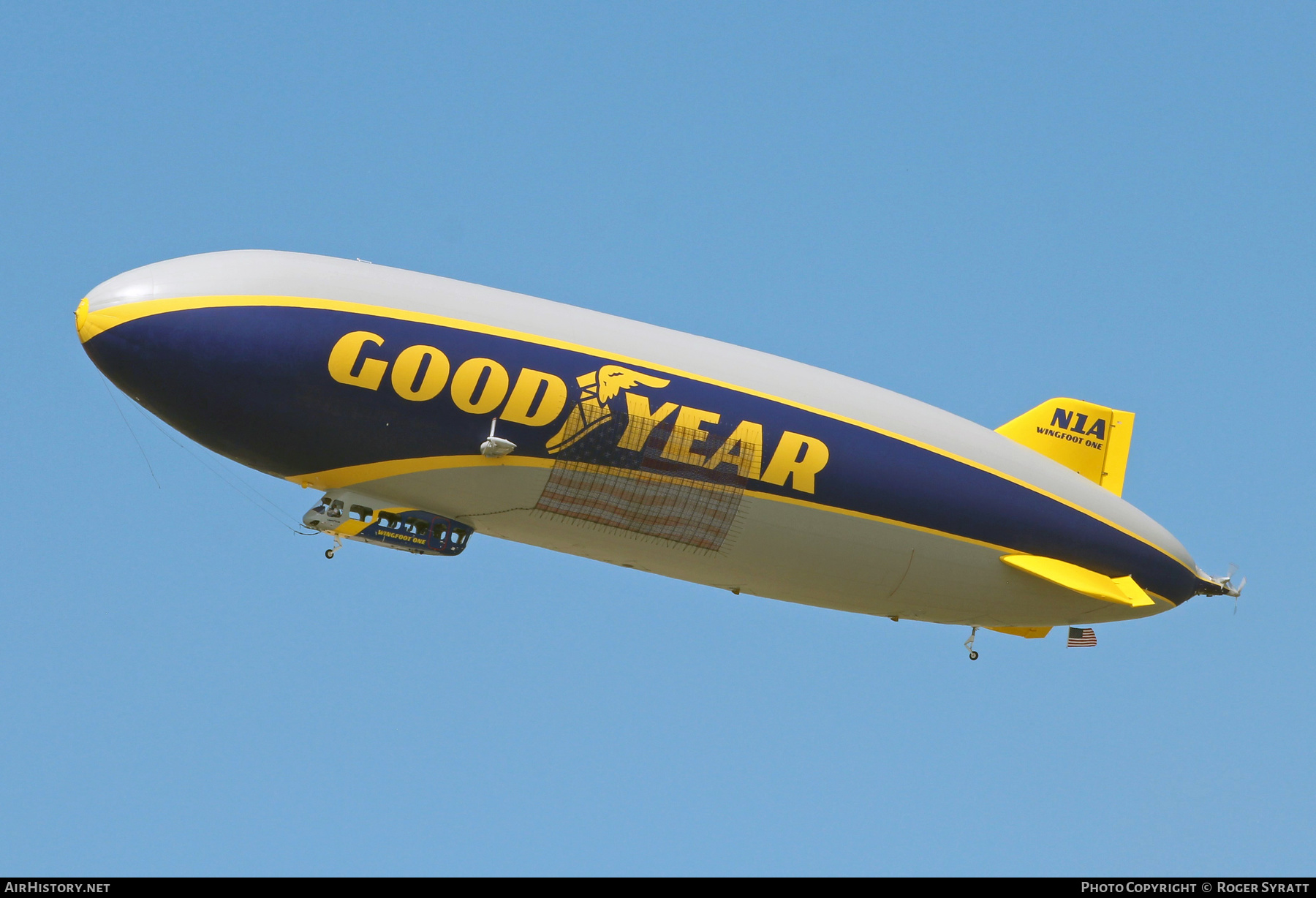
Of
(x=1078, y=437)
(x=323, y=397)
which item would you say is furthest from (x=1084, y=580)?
(x=323, y=397)

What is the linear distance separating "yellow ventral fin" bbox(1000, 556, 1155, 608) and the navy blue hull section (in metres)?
4.70

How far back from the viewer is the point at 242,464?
97.9 feet

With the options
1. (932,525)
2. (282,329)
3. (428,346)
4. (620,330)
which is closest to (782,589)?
(932,525)

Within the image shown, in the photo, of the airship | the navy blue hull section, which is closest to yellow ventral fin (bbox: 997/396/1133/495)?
the airship

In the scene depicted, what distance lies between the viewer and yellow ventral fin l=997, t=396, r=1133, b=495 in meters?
36.9

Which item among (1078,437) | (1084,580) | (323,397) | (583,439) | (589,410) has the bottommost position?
(323,397)

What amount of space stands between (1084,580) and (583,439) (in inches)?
481

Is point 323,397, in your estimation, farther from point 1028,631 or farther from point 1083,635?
point 1083,635

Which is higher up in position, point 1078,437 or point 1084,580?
point 1078,437

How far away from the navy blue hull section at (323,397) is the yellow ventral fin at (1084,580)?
4.70 m

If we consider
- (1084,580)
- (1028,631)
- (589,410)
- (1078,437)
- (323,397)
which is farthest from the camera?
(1028,631)

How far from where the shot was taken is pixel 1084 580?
112 ft

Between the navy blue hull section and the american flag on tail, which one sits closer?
the navy blue hull section

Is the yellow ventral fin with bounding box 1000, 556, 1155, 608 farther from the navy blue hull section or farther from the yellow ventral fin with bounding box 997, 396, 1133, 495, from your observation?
the navy blue hull section
